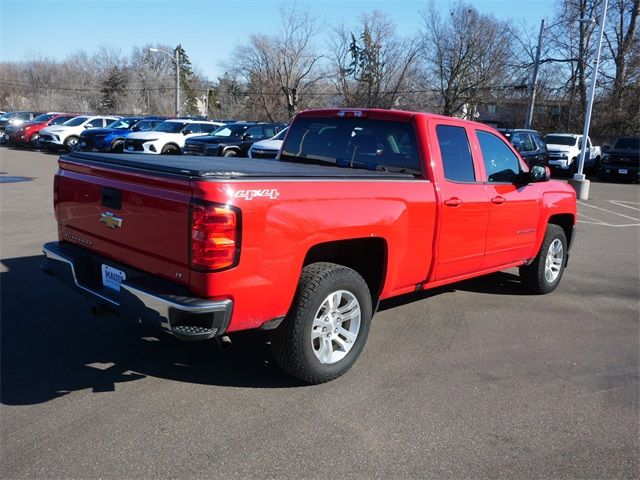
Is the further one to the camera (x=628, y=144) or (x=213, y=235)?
(x=628, y=144)

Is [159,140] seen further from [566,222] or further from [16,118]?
[16,118]

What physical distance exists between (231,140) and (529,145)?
10.7 metres

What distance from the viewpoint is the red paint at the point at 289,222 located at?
3141 mm

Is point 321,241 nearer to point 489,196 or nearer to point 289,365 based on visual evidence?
point 289,365

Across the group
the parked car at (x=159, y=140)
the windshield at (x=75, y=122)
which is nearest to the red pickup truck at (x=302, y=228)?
the parked car at (x=159, y=140)

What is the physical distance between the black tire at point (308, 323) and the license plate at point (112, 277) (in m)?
1.05

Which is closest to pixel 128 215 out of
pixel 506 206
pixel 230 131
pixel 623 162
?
pixel 506 206

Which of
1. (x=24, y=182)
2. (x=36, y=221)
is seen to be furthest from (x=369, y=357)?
(x=24, y=182)

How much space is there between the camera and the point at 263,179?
3230 millimetres

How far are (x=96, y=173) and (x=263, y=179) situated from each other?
Answer: 133 centimetres

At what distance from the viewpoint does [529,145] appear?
19984 mm

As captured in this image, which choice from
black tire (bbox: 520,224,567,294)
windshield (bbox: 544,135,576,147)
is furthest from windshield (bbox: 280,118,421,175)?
windshield (bbox: 544,135,576,147)

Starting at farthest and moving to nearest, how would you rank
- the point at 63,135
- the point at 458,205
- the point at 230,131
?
the point at 63,135
the point at 230,131
the point at 458,205

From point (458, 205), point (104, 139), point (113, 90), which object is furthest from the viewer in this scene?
point (113, 90)
